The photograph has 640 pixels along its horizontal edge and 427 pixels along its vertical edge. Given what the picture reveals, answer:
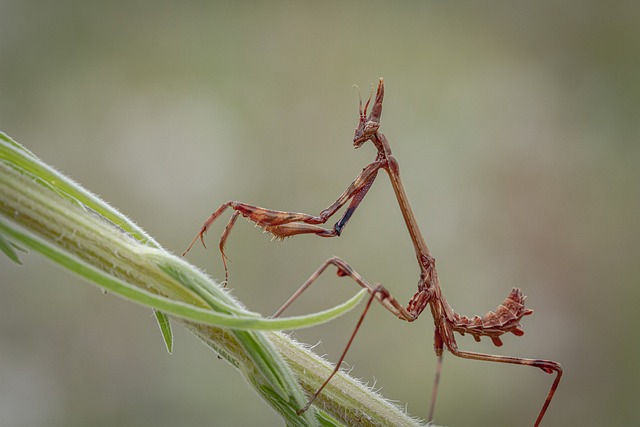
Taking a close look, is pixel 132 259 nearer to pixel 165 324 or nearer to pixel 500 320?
pixel 165 324

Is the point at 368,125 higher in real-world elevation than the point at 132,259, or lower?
higher

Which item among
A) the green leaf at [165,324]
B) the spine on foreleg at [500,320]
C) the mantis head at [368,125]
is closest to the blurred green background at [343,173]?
the spine on foreleg at [500,320]

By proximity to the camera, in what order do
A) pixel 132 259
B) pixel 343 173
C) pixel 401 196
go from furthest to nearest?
pixel 343 173
pixel 401 196
pixel 132 259

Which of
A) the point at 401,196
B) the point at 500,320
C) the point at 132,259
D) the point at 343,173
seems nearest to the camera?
the point at 132,259

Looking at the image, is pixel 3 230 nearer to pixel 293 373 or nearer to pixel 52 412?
pixel 293 373

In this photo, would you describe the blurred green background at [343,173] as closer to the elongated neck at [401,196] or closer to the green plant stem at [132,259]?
the elongated neck at [401,196]

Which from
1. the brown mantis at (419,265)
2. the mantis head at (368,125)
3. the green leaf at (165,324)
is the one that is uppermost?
the mantis head at (368,125)

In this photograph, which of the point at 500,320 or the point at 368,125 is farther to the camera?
the point at 500,320

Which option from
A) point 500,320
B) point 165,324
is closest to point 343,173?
point 500,320
